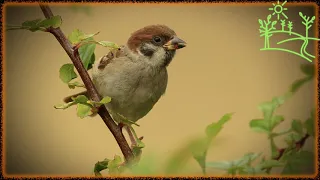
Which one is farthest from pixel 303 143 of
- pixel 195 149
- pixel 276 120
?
pixel 195 149

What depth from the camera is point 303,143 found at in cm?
40

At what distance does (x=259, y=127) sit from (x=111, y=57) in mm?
844

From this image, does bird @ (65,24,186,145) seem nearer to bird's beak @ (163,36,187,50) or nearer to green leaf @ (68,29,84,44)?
bird's beak @ (163,36,187,50)

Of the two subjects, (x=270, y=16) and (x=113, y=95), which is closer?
(x=270, y=16)

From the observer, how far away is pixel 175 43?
0.97 metres

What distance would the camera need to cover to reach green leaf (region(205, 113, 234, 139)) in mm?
332

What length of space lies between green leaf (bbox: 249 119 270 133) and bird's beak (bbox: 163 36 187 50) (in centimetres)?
56

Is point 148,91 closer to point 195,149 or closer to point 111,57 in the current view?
point 111,57

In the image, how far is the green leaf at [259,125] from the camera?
393 millimetres

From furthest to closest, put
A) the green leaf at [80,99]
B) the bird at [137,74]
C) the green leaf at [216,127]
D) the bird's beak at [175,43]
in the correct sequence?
the bird at [137,74] → the bird's beak at [175,43] → the green leaf at [80,99] → the green leaf at [216,127]

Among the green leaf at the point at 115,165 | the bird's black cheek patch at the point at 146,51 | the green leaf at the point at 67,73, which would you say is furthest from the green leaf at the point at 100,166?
the bird's black cheek patch at the point at 146,51

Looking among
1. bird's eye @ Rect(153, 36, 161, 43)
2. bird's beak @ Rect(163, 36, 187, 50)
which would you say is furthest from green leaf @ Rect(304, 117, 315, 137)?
bird's eye @ Rect(153, 36, 161, 43)

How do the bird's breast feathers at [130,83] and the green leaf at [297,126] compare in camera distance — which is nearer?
the green leaf at [297,126]

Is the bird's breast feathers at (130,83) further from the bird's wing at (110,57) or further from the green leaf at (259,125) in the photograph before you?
the green leaf at (259,125)
